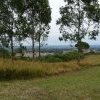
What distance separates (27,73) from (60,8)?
16086mm

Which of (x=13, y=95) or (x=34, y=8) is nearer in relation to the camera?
(x=13, y=95)

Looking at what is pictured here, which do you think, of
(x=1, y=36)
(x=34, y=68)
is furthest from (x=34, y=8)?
(x=34, y=68)

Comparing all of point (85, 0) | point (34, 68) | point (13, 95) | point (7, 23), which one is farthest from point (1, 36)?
point (13, 95)

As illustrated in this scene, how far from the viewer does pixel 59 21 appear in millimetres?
35594

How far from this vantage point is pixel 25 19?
3516cm

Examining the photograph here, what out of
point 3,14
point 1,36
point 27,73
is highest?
point 3,14

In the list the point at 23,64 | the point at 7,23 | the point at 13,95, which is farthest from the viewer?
the point at 7,23

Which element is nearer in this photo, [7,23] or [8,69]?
[8,69]

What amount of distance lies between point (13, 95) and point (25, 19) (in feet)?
76.6

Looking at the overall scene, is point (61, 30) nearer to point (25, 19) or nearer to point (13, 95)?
point (25, 19)

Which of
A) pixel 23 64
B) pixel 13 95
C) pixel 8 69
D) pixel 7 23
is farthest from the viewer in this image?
pixel 7 23

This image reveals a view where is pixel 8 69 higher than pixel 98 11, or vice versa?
pixel 98 11

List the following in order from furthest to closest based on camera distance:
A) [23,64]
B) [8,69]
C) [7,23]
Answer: [7,23]
[23,64]
[8,69]

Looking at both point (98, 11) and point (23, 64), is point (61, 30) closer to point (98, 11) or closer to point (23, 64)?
point (98, 11)
